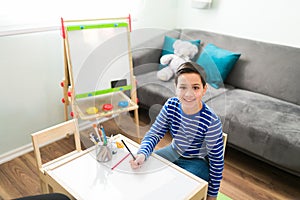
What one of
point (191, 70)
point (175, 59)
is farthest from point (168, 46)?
point (191, 70)

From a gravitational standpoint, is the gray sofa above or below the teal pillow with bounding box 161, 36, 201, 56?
below

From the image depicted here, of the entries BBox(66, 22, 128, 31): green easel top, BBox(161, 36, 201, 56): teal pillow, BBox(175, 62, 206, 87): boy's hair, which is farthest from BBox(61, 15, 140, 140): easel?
BBox(175, 62, 206, 87): boy's hair

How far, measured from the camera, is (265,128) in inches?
67.1

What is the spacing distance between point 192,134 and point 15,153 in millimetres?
A: 1461

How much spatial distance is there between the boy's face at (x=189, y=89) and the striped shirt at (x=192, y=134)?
8 cm

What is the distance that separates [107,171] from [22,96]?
1.18 m

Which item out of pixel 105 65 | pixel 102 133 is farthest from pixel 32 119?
pixel 102 133

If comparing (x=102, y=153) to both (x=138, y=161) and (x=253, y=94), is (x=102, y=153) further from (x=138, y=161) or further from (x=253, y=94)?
(x=253, y=94)

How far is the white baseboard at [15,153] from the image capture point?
1.94 metres

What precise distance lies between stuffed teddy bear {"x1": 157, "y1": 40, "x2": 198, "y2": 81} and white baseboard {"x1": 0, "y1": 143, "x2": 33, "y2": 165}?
4.40ft

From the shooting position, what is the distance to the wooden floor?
1683 millimetres

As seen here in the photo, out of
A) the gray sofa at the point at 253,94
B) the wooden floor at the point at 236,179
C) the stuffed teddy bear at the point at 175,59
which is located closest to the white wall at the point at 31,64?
the wooden floor at the point at 236,179

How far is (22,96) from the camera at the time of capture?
1.94m

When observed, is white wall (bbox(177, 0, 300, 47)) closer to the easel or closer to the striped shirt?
the easel
